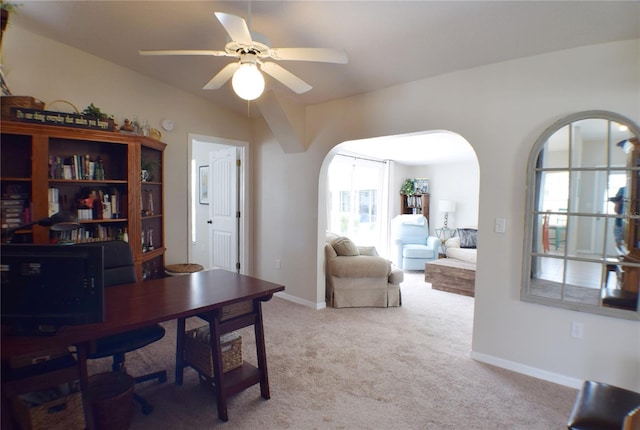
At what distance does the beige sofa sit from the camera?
4.03 m

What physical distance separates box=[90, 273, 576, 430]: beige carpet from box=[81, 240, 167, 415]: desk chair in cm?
9

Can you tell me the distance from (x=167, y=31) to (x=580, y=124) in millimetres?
3217

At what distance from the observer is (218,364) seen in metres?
1.99

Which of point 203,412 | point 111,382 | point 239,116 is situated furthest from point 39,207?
point 239,116

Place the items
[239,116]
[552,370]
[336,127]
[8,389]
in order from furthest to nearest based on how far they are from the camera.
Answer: [239,116], [336,127], [552,370], [8,389]

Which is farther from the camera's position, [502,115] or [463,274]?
[463,274]

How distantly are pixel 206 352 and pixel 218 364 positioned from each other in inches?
11.0

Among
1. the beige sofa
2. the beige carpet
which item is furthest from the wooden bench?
the beige carpet

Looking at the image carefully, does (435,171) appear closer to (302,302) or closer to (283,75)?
(302,302)

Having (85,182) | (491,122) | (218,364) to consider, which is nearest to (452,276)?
(491,122)

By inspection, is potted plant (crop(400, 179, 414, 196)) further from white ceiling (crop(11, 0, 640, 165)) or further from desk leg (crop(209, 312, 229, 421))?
desk leg (crop(209, 312, 229, 421))

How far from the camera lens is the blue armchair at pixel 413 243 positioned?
6.07m

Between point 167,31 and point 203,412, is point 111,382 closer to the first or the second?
point 203,412

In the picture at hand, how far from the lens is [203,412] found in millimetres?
2092
